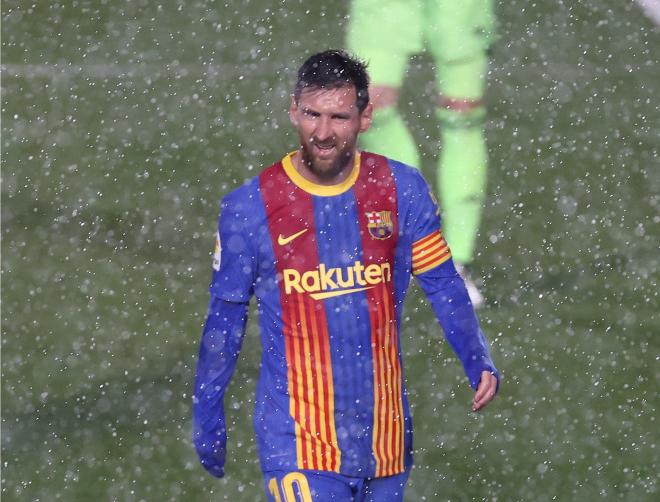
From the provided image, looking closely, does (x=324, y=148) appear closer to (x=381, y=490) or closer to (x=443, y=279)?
(x=443, y=279)

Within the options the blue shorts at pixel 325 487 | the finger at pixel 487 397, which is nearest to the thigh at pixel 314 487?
the blue shorts at pixel 325 487

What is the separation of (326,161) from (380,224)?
0.20 m

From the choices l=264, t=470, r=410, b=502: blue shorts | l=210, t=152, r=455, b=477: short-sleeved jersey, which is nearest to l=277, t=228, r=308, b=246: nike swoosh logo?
l=210, t=152, r=455, b=477: short-sleeved jersey

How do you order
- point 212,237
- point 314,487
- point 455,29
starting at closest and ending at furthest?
point 314,487 → point 455,29 → point 212,237

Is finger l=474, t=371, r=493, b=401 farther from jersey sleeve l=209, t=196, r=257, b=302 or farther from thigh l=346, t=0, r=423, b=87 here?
thigh l=346, t=0, r=423, b=87

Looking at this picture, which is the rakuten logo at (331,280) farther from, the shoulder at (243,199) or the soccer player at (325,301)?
the shoulder at (243,199)

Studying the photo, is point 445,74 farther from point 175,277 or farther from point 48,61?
point 48,61

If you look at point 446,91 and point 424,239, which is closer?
point 424,239

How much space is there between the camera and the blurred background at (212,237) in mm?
5602

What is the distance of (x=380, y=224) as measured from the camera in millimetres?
3283

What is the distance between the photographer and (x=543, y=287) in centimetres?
637

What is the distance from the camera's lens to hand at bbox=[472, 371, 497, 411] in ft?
10.6

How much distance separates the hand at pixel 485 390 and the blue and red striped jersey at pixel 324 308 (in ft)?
0.08

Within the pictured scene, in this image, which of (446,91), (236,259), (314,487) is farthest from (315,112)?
(446,91)
